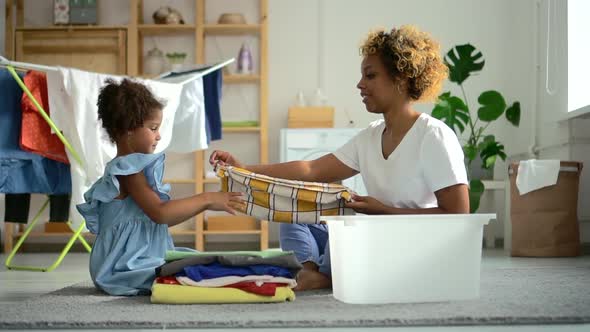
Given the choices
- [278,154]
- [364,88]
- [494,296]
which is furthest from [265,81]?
[494,296]

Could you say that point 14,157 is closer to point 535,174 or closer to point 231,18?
point 231,18

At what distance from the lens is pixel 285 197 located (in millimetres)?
2402

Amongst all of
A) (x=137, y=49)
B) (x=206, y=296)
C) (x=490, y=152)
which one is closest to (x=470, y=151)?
(x=490, y=152)

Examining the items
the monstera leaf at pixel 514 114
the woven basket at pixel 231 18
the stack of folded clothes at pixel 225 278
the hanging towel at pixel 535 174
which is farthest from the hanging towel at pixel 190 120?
the monstera leaf at pixel 514 114

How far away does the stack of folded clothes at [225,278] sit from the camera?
217cm

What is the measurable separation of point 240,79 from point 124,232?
347cm

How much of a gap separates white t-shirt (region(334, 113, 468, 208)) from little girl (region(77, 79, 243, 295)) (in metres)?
0.42

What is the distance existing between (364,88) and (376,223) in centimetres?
59

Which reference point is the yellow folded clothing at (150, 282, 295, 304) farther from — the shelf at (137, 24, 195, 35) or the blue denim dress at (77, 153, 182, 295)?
the shelf at (137, 24, 195, 35)

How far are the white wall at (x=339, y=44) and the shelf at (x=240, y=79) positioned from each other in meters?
0.07

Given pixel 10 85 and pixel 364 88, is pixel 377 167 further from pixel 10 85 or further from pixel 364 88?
pixel 10 85

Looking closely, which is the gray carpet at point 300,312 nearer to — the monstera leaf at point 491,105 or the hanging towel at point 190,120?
the hanging towel at point 190,120

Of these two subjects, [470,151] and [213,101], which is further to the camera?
[470,151]

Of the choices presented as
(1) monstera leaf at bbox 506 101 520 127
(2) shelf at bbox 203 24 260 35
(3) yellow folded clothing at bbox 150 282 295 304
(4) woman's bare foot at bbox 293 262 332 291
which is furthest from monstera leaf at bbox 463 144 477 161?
(3) yellow folded clothing at bbox 150 282 295 304
